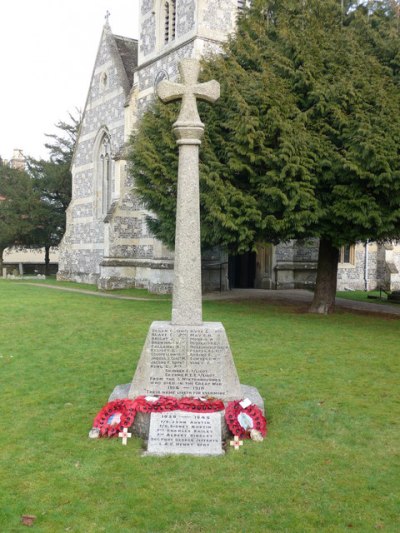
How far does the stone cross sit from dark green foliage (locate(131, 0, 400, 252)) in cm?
659

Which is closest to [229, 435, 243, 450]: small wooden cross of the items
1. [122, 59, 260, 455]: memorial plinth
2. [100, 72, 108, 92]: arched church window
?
[122, 59, 260, 455]: memorial plinth

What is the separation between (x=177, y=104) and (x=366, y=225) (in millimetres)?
6219

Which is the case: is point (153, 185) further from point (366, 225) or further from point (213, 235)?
point (366, 225)

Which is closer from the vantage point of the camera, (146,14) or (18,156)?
(146,14)

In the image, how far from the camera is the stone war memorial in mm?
5504

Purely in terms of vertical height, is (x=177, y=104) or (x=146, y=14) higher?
(x=146, y=14)

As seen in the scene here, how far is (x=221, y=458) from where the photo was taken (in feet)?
17.2

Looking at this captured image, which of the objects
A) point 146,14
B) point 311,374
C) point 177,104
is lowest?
point 311,374

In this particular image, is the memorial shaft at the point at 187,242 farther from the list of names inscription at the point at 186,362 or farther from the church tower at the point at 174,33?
the church tower at the point at 174,33

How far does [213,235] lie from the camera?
14.2 meters

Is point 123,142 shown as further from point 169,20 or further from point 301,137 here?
point 301,137

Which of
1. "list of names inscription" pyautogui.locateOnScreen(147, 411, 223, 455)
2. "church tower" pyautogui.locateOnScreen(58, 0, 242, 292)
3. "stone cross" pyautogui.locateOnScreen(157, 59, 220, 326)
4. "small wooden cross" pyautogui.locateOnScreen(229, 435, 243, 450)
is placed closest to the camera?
"list of names inscription" pyautogui.locateOnScreen(147, 411, 223, 455)

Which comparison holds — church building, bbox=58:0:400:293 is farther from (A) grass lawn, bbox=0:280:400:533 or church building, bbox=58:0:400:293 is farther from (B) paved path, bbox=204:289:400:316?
(A) grass lawn, bbox=0:280:400:533

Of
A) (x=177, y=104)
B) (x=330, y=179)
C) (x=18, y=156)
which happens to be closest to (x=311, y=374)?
(x=330, y=179)
